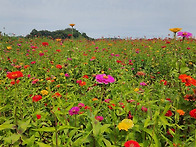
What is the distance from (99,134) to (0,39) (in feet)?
29.1

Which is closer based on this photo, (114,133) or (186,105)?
(114,133)

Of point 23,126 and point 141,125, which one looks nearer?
point 23,126

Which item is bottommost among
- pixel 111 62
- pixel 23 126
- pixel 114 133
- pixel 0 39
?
pixel 114 133

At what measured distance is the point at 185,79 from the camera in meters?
1.42

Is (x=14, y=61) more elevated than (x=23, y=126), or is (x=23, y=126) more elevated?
(x=14, y=61)

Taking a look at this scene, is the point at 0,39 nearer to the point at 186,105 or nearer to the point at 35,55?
the point at 35,55

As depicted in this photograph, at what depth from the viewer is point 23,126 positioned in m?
1.28

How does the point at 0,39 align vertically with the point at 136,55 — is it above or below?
above

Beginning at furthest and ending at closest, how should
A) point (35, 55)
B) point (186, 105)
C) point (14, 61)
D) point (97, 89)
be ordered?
point (35, 55) < point (14, 61) < point (97, 89) < point (186, 105)

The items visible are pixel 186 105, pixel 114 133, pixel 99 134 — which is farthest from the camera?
pixel 186 105

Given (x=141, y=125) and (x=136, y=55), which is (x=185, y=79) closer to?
(x=141, y=125)

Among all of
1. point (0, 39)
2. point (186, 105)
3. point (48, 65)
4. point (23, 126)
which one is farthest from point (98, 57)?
point (0, 39)

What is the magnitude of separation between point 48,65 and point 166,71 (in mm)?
3030

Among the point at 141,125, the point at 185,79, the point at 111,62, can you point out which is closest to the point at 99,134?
the point at 141,125
